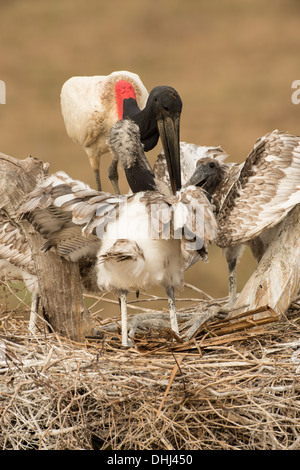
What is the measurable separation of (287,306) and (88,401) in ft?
2.26

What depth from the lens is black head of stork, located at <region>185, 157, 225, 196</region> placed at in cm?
245

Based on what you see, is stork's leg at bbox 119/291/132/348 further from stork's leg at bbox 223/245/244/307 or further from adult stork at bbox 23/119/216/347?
stork's leg at bbox 223/245/244/307

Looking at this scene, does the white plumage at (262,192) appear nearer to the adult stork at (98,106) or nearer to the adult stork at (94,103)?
the adult stork at (98,106)

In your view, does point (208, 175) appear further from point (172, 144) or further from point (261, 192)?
point (261, 192)

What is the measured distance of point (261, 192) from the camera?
7.34 feet

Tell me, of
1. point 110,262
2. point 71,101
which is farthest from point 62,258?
point 71,101

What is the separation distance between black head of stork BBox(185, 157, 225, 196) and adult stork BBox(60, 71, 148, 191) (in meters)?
0.80

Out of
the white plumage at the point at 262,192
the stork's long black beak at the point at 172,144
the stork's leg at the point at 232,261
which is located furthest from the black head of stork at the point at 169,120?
the stork's leg at the point at 232,261

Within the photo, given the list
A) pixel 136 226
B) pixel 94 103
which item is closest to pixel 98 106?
pixel 94 103

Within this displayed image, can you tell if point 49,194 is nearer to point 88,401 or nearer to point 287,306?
point 88,401

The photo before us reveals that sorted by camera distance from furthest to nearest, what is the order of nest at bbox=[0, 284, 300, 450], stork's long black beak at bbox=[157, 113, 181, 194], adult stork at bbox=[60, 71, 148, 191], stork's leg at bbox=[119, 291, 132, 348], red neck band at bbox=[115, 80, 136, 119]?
adult stork at bbox=[60, 71, 148, 191]
red neck band at bbox=[115, 80, 136, 119]
stork's long black beak at bbox=[157, 113, 181, 194]
stork's leg at bbox=[119, 291, 132, 348]
nest at bbox=[0, 284, 300, 450]

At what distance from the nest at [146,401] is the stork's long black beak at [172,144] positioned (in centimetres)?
62

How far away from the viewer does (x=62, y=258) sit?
211 centimetres

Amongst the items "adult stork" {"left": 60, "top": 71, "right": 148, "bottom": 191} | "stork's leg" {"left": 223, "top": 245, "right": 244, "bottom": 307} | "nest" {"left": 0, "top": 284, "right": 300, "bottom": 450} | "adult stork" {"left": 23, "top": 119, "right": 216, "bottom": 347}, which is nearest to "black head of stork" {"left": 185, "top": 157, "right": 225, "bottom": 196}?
"stork's leg" {"left": 223, "top": 245, "right": 244, "bottom": 307}
